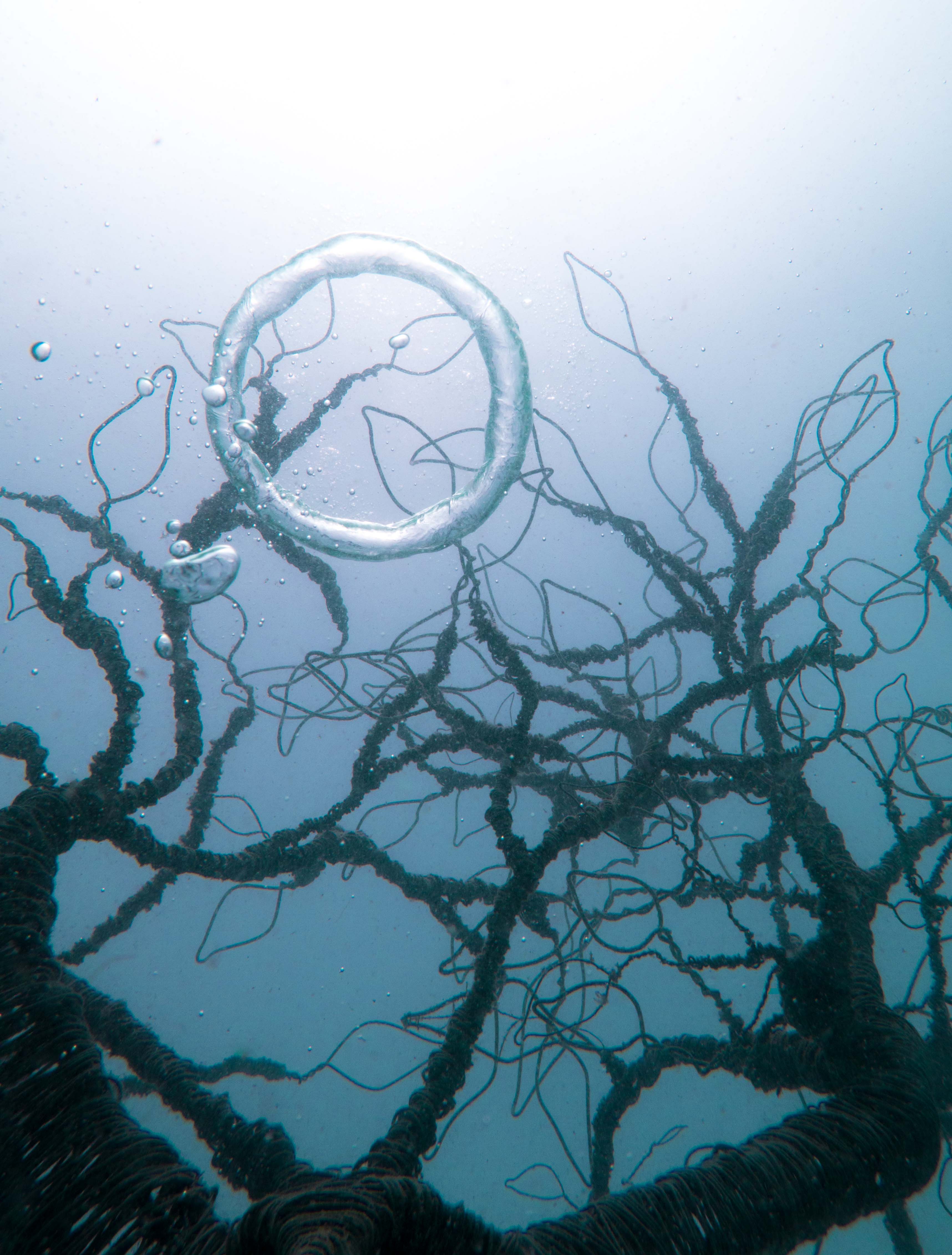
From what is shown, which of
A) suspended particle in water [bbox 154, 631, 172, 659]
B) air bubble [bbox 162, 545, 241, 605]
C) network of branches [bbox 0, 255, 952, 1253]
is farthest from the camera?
air bubble [bbox 162, 545, 241, 605]

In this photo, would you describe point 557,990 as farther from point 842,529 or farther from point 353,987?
point 842,529

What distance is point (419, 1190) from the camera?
4.16ft

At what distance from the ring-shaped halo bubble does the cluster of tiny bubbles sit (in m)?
0.01

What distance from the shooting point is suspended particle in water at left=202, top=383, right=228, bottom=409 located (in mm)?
3100

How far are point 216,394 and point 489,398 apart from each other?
154 cm

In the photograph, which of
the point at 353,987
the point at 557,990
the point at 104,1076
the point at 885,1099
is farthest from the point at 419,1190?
the point at 353,987

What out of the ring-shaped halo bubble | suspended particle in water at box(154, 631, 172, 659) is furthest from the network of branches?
the ring-shaped halo bubble

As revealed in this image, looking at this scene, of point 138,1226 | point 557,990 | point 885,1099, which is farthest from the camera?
point 557,990

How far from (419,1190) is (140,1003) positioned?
1094 centimetres

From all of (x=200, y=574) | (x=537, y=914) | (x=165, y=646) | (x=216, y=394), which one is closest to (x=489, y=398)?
(x=216, y=394)

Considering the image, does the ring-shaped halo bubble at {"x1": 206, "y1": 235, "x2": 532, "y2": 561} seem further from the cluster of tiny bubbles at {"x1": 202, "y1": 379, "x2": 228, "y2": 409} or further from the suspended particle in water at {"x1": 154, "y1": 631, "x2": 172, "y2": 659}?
the suspended particle in water at {"x1": 154, "y1": 631, "x2": 172, "y2": 659}

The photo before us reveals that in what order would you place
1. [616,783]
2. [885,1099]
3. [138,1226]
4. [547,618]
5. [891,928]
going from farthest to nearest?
[891,928] < [547,618] < [616,783] < [885,1099] < [138,1226]

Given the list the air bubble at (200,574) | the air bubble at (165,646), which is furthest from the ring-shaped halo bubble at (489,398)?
the air bubble at (165,646)

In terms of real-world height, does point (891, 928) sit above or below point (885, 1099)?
above
